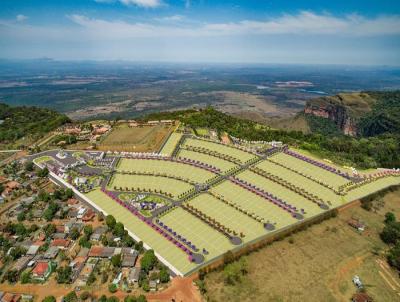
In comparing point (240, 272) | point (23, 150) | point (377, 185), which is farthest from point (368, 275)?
point (23, 150)

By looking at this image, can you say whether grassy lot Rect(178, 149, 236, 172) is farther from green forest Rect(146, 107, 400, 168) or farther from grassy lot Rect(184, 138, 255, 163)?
green forest Rect(146, 107, 400, 168)

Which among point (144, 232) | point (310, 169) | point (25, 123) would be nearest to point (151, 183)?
point (144, 232)

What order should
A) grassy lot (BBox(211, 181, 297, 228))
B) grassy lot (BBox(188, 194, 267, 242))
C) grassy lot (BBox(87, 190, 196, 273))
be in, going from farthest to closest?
grassy lot (BBox(211, 181, 297, 228)) → grassy lot (BBox(188, 194, 267, 242)) → grassy lot (BBox(87, 190, 196, 273))

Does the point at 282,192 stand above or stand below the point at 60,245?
above

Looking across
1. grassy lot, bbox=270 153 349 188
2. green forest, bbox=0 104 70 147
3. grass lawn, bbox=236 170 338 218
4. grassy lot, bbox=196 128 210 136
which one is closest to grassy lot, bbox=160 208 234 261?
grass lawn, bbox=236 170 338 218

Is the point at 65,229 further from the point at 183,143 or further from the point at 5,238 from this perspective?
the point at 183,143

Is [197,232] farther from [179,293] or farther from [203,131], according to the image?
[203,131]

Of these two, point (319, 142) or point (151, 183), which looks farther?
point (319, 142)
